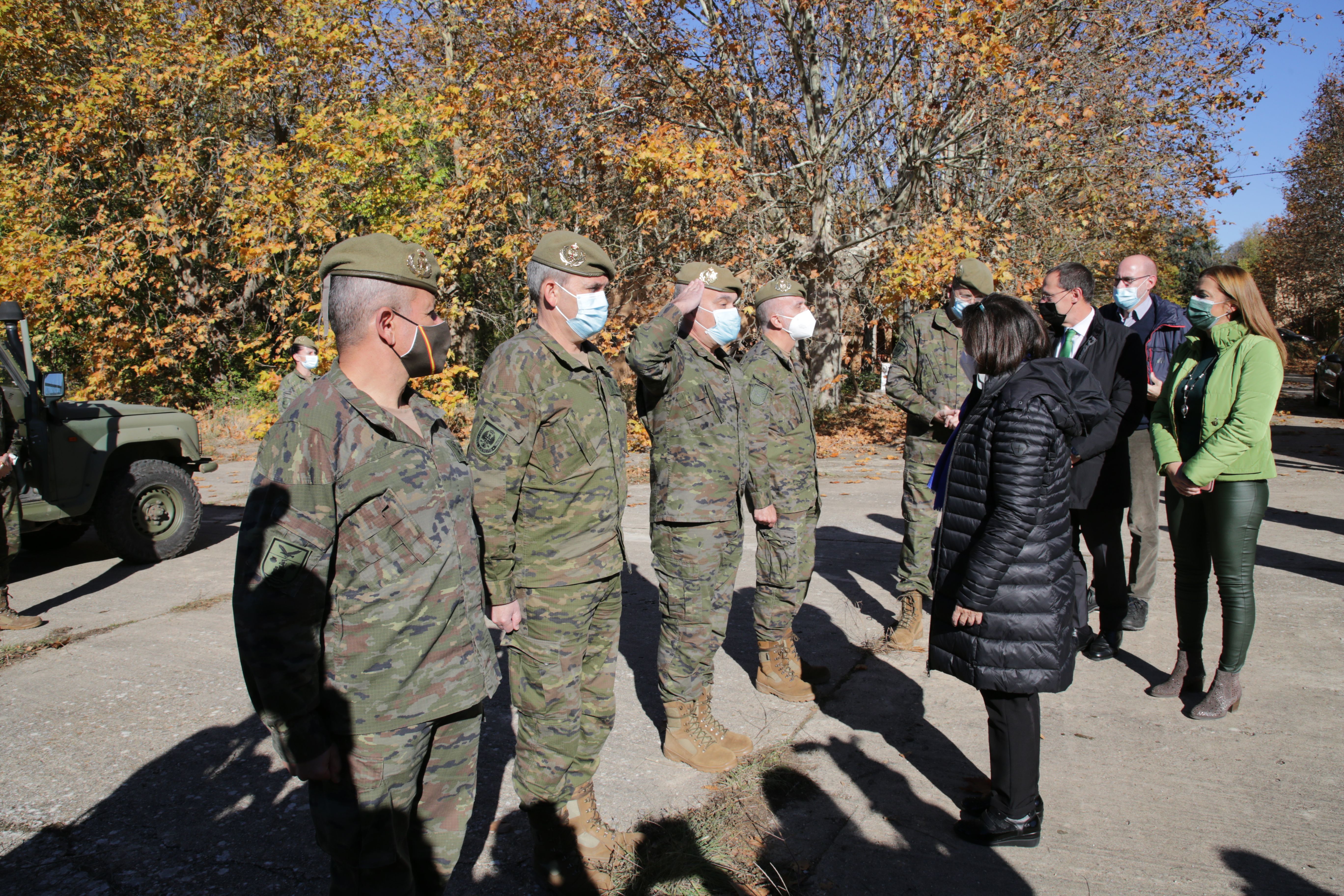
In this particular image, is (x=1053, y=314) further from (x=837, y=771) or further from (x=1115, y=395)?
(x=837, y=771)

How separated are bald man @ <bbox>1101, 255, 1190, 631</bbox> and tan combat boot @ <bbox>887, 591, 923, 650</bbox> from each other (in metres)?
1.13

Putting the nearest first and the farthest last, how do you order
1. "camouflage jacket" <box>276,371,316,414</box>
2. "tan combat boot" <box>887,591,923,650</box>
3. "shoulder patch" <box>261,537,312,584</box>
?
"shoulder patch" <box>261,537,312,584</box>
"tan combat boot" <box>887,591,923,650</box>
"camouflage jacket" <box>276,371,316,414</box>

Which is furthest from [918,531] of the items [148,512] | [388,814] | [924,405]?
[148,512]

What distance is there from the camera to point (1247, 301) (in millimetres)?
3646

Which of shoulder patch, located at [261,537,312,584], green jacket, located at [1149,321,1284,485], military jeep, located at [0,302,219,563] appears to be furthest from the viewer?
military jeep, located at [0,302,219,563]

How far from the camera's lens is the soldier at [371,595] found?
1.77 meters

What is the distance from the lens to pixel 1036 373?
2760 millimetres

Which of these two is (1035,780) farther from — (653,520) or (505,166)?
(505,166)

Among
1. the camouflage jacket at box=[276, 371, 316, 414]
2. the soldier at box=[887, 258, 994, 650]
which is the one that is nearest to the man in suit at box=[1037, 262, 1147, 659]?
the soldier at box=[887, 258, 994, 650]

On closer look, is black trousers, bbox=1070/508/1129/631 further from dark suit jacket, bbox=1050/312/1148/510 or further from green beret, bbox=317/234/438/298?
green beret, bbox=317/234/438/298

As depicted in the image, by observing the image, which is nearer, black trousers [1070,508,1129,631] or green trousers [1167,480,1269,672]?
green trousers [1167,480,1269,672]

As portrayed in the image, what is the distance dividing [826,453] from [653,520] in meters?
9.91

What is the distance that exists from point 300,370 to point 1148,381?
7.20 meters

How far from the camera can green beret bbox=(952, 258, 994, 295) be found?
475cm
